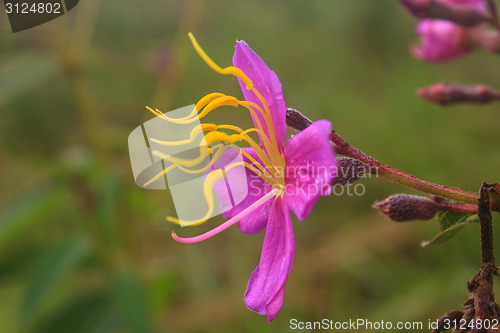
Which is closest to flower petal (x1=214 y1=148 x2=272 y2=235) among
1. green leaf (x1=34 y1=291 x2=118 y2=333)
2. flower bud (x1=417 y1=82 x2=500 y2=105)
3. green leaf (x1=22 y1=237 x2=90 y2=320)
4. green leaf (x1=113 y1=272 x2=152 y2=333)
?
flower bud (x1=417 y1=82 x2=500 y2=105)

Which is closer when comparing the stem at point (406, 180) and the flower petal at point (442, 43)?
the stem at point (406, 180)

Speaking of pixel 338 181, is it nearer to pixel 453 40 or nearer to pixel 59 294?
pixel 453 40

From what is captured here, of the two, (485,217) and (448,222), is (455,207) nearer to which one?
(448,222)

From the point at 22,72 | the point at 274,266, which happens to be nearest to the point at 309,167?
the point at 274,266

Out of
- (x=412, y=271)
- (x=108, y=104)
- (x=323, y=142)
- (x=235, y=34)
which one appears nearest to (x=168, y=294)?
(x=412, y=271)

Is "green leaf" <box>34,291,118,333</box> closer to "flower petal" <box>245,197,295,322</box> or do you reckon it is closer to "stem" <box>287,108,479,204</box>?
"flower petal" <box>245,197,295,322</box>

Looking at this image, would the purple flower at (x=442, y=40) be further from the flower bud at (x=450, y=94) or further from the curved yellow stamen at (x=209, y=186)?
the curved yellow stamen at (x=209, y=186)

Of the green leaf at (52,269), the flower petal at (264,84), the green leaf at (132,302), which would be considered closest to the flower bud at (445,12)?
the flower petal at (264,84)
